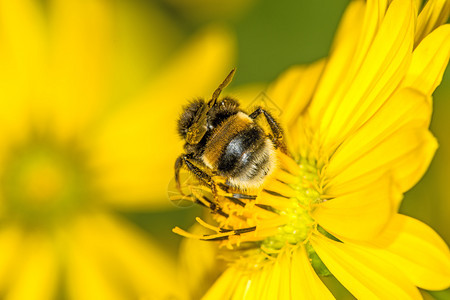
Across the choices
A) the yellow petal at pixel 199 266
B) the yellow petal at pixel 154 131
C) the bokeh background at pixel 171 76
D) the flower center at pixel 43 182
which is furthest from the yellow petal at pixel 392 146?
the flower center at pixel 43 182

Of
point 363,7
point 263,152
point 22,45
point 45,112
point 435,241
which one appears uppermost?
point 22,45

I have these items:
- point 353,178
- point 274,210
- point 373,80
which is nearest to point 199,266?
point 274,210

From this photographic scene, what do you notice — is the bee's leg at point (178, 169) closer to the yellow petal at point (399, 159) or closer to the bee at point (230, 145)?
the bee at point (230, 145)

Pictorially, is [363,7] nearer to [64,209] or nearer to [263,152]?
[263,152]

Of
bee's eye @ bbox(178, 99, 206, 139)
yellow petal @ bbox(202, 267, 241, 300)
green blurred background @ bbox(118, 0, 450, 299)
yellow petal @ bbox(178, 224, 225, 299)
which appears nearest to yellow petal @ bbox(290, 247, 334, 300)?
yellow petal @ bbox(202, 267, 241, 300)

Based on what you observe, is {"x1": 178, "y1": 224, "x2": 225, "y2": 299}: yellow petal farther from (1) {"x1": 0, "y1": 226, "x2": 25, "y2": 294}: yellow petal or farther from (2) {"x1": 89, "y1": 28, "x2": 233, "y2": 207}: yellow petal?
(1) {"x1": 0, "y1": 226, "x2": 25, "y2": 294}: yellow petal

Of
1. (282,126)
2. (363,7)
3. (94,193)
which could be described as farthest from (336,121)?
(94,193)

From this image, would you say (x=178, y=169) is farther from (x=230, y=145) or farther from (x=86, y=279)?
(x=86, y=279)
